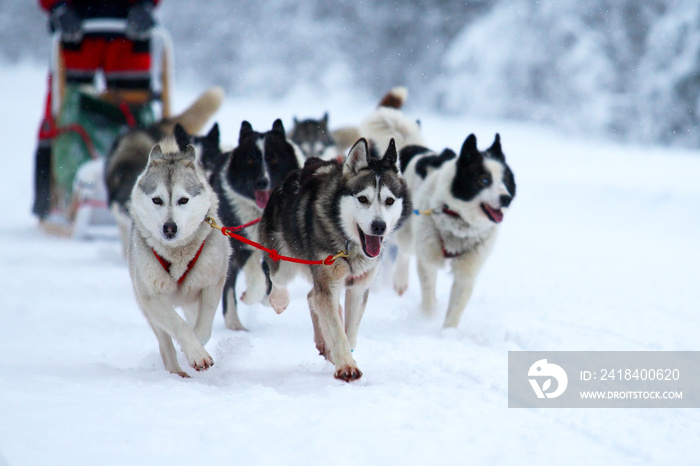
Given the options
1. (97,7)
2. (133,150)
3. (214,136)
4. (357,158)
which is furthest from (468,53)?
(357,158)

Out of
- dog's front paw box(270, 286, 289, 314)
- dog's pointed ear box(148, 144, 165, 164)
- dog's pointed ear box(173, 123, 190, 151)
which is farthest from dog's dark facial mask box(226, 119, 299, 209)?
dog's pointed ear box(148, 144, 165, 164)

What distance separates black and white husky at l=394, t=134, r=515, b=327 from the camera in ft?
11.9

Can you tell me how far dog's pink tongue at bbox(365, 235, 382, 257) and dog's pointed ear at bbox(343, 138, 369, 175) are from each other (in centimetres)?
26

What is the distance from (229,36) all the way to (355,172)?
659 inches

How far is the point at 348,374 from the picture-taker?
2.40 metres

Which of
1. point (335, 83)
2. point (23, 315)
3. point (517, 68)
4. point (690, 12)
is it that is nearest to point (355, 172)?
point (23, 315)

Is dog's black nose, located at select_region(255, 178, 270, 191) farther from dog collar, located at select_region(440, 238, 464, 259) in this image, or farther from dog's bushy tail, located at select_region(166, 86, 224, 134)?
dog's bushy tail, located at select_region(166, 86, 224, 134)

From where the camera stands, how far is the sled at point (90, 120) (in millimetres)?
6176

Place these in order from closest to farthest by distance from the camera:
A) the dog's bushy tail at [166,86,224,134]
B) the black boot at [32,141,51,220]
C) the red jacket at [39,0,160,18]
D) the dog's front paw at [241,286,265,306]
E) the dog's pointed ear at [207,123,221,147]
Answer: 1. the dog's front paw at [241,286,265,306]
2. the dog's pointed ear at [207,123,221,147]
3. the dog's bushy tail at [166,86,224,134]
4. the red jacket at [39,0,160,18]
5. the black boot at [32,141,51,220]

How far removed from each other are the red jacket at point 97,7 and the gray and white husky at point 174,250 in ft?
14.8

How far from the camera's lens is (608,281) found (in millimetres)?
5023

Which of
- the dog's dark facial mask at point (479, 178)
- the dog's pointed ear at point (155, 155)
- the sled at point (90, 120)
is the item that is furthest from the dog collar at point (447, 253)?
the sled at point (90, 120)

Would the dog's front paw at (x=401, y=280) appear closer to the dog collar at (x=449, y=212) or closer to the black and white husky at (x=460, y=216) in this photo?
the black and white husky at (x=460, y=216)

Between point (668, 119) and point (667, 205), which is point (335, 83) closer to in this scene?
point (668, 119)
